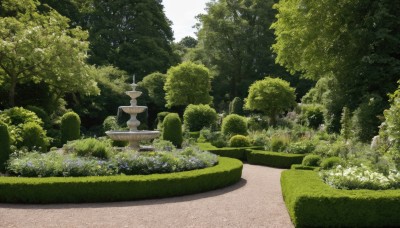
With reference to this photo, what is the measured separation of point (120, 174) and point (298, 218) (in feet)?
15.7

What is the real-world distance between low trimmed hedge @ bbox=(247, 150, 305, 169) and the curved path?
5088 mm

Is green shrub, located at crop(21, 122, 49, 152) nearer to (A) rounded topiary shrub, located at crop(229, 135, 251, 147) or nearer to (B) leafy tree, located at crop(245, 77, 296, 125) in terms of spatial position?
(A) rounded topiary shrub, located at crop(229, 135, 251, 147)

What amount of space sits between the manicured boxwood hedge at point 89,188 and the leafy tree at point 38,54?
10458 mm

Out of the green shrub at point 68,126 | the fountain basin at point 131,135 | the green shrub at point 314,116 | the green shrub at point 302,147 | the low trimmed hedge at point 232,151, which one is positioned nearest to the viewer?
the fountain basin at point 131,135

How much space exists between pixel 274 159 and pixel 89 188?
8191 mm

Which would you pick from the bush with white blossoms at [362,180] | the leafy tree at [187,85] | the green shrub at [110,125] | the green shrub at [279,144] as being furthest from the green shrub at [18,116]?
the leafy tree at [187,85]

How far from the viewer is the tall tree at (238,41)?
3888 centimetres

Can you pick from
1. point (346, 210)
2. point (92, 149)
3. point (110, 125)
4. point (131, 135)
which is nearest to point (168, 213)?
point (346, 210)

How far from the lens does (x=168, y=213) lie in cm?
723

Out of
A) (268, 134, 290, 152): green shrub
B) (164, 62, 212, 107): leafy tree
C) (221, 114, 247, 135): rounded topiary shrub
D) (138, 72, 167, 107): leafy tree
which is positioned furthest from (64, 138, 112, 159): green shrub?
(138, 72, 167, 107): leafy tree

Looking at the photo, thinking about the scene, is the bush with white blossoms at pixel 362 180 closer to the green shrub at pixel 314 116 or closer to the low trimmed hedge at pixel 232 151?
the low trimmed hedge at pixel 232 151

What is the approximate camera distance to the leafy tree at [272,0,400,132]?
16828 mm

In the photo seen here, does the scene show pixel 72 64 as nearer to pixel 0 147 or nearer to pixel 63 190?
pixel 0 147

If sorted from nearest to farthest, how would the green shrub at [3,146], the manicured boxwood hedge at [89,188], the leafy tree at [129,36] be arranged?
1. the manicured boxwood hedge at [89,188]
2. the green shrub at [3,146]
3. the leafy tree at [129,36]
